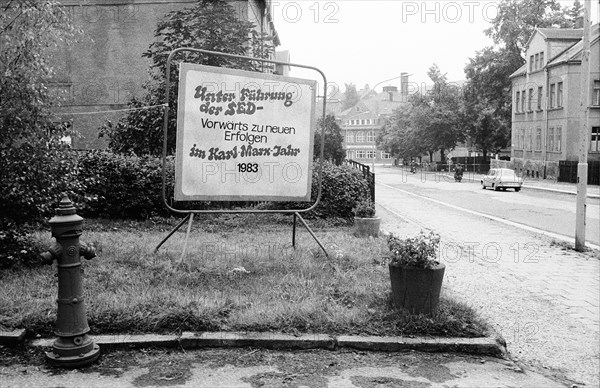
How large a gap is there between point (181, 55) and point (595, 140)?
128ft

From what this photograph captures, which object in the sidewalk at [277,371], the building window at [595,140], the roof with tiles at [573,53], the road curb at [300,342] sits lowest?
the sidewalk at [277,371]

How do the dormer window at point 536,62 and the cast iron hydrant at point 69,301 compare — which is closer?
the cast iron hydrant at point 69,301

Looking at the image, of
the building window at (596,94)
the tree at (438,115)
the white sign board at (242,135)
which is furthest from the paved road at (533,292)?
the tree at (438,115)

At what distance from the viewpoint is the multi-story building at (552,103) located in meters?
43.5

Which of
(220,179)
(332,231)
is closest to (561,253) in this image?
(332,231)

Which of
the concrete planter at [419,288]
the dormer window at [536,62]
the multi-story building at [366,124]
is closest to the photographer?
the concrete planter at [419,288]

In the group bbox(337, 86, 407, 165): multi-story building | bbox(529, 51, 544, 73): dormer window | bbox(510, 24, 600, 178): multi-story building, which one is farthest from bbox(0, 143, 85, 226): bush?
bbox(337, 86, 407, 165): multi-story building

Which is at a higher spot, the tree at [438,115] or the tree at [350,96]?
the tree at [350,96]

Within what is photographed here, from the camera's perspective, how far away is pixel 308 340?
5.11 meters

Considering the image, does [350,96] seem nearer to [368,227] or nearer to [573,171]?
[573,171]

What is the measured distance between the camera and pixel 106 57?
25031 mm

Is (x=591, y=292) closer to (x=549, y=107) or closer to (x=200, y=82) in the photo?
(x=200, y=82)

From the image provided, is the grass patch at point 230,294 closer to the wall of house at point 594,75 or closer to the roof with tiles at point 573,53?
the wall of house at point 594,75

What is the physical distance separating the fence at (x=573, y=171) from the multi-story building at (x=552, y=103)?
1.67 meters
